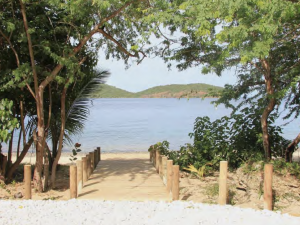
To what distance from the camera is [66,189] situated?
8.73 meters

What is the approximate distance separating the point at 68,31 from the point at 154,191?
4.19 metres

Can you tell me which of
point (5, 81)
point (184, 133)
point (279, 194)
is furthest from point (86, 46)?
point (184, 133)

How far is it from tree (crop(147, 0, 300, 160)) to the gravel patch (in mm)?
2423

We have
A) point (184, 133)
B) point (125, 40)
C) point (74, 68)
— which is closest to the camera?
point (74, 68)

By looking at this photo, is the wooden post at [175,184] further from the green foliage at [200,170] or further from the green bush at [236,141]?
the green bush at [236,141]

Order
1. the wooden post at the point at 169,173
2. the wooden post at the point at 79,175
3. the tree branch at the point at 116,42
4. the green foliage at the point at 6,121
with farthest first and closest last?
the tree branch at the point at 116,42 < the wooden post at the point at 79,175 < the green foliage at the point at 6,121 < the wooden post at the point at 169,173

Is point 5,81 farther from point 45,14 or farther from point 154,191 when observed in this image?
point 154,191

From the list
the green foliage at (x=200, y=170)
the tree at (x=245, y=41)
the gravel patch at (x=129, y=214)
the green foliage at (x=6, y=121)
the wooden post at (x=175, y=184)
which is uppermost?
the tree at (x=245, y=41)

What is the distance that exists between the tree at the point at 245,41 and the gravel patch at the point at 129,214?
2.42m

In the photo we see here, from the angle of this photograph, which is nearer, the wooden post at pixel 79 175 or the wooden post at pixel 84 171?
the wooden post at pixel 79 175

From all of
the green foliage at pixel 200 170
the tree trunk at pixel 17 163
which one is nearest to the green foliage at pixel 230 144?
the green foliage at pixel 200 170

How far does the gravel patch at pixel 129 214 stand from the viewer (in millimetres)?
5102

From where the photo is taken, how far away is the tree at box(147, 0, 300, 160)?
5.90 metres

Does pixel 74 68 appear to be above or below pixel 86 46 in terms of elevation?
below
